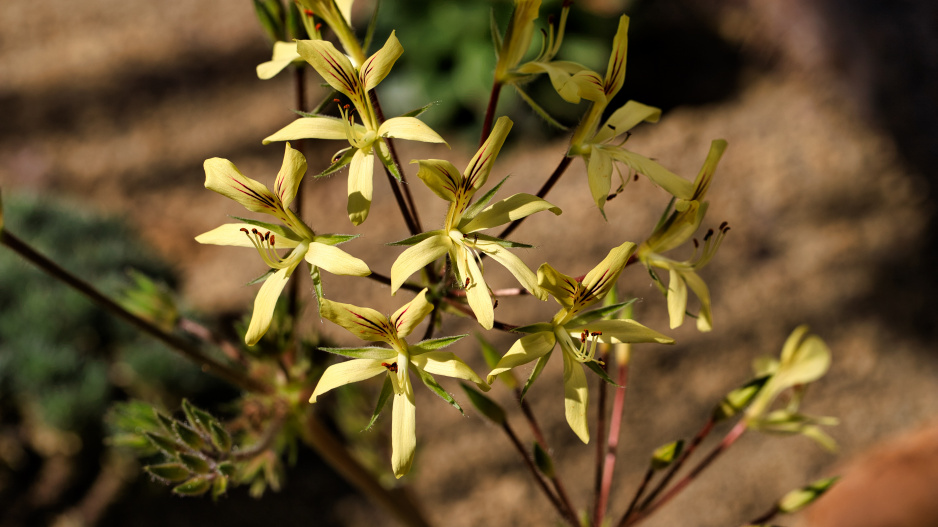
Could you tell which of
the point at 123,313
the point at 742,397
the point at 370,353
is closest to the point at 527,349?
the point at 370,353

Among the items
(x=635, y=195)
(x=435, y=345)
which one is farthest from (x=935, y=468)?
(x=435, y=345)

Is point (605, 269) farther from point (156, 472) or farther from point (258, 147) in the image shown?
point (258, 147)

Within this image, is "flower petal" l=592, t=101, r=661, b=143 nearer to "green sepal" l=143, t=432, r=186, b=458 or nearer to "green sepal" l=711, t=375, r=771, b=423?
"green sepal" l=711, t=375, r=771, b=423

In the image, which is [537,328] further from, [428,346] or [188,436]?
[188,436]

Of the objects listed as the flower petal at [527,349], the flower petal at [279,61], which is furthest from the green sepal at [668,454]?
the flower petal at [279,61]

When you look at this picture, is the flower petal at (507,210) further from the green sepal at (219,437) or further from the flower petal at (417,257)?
the green sepal at (219,437)
